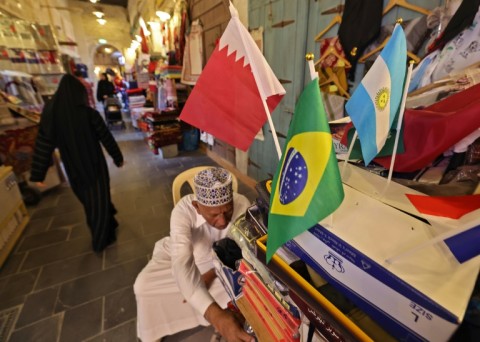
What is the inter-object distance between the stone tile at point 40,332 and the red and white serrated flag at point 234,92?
1715mm

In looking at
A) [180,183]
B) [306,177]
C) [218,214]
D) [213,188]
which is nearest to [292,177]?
[306,177]

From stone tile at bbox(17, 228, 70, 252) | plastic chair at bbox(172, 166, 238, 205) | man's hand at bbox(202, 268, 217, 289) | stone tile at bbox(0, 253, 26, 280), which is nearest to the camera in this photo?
man's hand at bbox(202, 268, 217, 289)

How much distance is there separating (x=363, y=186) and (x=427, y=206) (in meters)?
0.12

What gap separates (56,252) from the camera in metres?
2.08

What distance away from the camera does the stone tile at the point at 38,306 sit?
1494 mm

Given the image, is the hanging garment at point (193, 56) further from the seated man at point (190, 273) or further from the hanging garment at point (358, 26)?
the seated man at point (190, 273)

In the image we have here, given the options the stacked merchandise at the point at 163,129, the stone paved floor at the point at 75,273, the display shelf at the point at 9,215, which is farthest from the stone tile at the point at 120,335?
the stacked merchandise at the point at 163,129

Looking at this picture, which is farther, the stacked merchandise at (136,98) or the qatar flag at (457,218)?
the stacked merchandise at (136,98)

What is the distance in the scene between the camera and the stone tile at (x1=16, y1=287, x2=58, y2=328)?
1.49 meters

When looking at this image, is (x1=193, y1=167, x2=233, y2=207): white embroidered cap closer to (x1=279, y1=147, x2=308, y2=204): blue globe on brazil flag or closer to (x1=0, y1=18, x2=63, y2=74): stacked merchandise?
(x1=279, y1=147, x2=308, y2=204): blue globe on brazil flag

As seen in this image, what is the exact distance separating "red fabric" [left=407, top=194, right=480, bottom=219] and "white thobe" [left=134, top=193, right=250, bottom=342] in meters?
0.76

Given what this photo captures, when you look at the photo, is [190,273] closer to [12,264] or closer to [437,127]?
[437,127]

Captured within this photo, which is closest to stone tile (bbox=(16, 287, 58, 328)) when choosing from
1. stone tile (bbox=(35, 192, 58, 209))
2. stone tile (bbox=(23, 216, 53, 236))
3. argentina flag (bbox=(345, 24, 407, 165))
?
stone tile (bbox=(23, 216, 53, 236))

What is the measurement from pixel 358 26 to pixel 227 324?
6.12 ft
